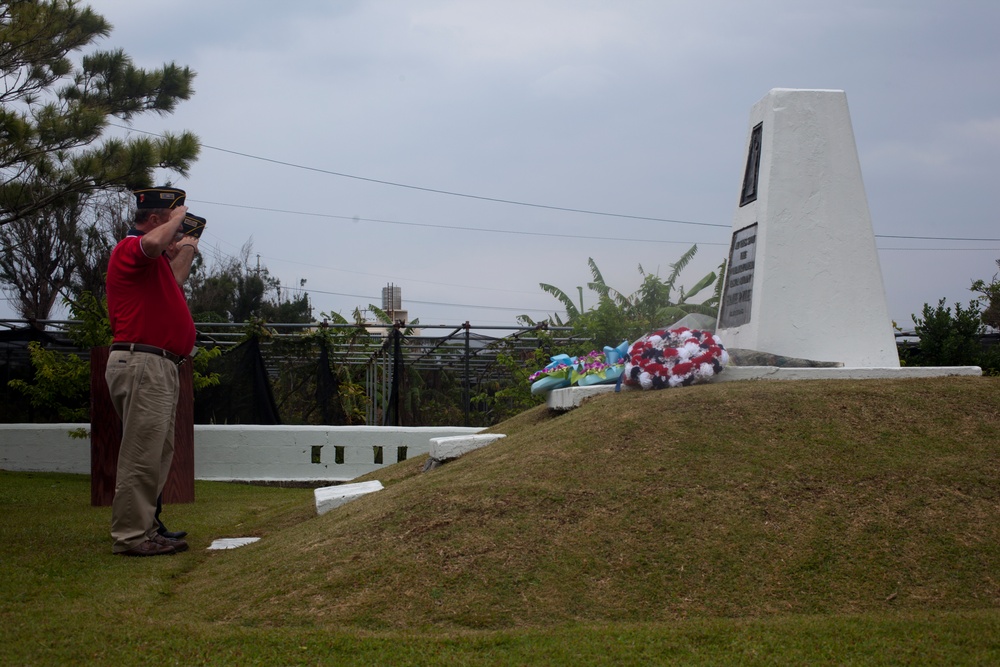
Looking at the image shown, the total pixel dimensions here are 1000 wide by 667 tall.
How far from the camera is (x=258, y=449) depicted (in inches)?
435

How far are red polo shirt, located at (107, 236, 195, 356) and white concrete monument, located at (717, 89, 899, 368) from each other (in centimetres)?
466

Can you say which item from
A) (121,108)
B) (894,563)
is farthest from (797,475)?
(121,108)

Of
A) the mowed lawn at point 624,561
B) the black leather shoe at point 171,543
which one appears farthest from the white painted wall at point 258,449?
the black leather shoe at point 171,543

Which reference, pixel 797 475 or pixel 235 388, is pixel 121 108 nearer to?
pixel 235 388

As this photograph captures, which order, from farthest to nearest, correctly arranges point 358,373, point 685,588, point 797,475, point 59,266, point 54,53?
point 59,266
point 358,373
point 54,53
point 797,475
point 685,588

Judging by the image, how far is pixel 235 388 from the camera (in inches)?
480

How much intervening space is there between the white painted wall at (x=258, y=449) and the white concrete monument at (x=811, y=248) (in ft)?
14.3

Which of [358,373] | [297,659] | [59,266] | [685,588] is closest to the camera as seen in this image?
[297,659]

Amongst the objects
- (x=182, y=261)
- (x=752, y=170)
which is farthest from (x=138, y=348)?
(x=752, y=170)

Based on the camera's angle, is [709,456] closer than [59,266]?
Yes

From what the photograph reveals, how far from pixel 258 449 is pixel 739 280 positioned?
5956mm

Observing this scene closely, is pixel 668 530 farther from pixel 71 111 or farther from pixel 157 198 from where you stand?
pixel 71 111

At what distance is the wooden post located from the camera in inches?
309

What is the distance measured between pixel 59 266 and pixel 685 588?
27844mm
